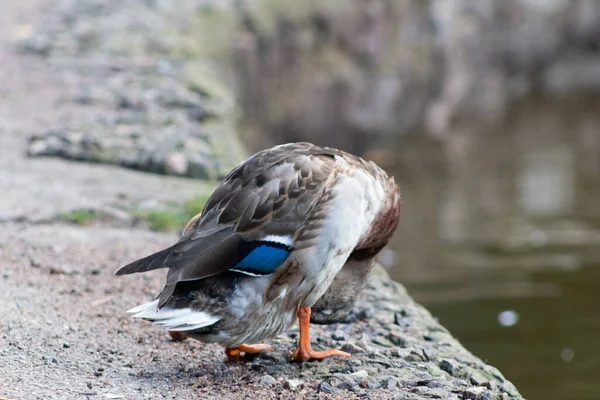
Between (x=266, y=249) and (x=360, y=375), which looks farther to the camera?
(x=360, y=375)

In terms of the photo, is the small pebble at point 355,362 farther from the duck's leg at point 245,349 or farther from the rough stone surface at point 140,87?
the rough stone surface at point 140,87

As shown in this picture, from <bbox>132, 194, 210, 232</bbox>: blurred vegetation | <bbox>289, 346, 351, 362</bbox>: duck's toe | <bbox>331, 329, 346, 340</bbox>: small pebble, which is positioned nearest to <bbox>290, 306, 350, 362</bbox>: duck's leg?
<bbox>289, 346, 351, 362</bbox>: duck's toe

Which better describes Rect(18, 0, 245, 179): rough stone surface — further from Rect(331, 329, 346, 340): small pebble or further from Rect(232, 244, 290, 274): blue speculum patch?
Rect(232, 244, 290, 274): blue speculum patch

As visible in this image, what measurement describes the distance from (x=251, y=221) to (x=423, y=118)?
11971 millimetres

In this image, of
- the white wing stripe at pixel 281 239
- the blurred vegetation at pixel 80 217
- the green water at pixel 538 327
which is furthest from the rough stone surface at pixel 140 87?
the white wing stripe at pixel 281 239

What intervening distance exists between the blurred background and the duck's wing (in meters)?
1.92

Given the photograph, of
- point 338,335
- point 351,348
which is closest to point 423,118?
point 338,335

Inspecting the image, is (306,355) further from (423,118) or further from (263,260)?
(423,118)

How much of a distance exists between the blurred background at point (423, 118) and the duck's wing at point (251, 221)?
1924mm

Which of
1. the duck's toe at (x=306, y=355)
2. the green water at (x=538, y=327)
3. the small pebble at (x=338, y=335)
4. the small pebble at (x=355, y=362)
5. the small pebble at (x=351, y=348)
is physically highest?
the green water at (x=538, y=327)

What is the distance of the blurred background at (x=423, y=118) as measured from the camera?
665cm

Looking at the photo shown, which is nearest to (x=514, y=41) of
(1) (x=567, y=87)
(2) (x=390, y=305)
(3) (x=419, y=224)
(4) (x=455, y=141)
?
(1) (x=567, y=87)

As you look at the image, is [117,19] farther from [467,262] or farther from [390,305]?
[390,305]

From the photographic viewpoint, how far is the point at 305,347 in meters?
3.84
